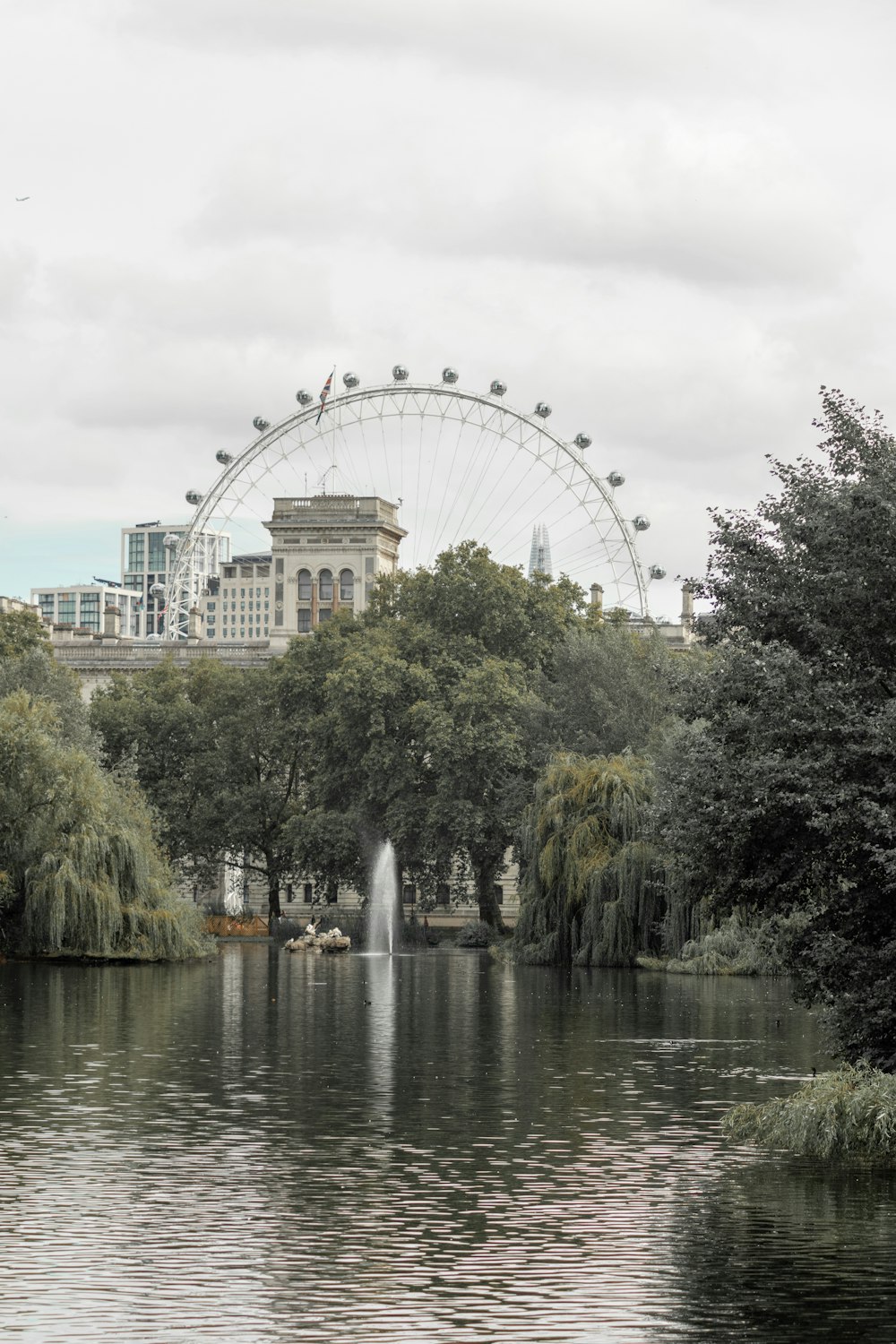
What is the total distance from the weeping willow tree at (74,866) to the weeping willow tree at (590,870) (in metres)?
11.2

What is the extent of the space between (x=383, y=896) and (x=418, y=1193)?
7237 cm

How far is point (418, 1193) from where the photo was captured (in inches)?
833

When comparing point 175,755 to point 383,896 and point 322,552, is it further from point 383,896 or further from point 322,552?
point 322,552

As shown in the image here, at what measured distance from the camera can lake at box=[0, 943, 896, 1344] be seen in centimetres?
1595

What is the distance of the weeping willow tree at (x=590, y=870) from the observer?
63.1 metres

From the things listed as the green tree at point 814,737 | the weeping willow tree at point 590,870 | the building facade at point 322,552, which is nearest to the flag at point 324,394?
the building facade at point 322,552

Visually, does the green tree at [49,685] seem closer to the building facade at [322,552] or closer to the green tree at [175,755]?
the green tree at [175,755]

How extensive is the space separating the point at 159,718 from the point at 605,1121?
81.5m

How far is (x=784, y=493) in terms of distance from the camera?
90.8 ft

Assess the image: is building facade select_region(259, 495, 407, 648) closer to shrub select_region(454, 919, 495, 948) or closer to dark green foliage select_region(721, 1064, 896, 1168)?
shrub select_region(454, 919, 495, 948)

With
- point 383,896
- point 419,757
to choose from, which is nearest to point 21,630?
point 419,757

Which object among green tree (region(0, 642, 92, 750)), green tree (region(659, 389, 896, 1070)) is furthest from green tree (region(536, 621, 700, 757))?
green tree (region(659, 389, 896, 1070))

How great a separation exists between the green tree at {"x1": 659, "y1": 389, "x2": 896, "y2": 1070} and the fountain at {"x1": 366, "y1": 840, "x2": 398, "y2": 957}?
65.6 metres

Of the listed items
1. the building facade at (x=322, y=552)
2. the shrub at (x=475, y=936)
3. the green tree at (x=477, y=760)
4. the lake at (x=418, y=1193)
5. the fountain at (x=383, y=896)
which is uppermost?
the building facade at (x=322, y=552)
